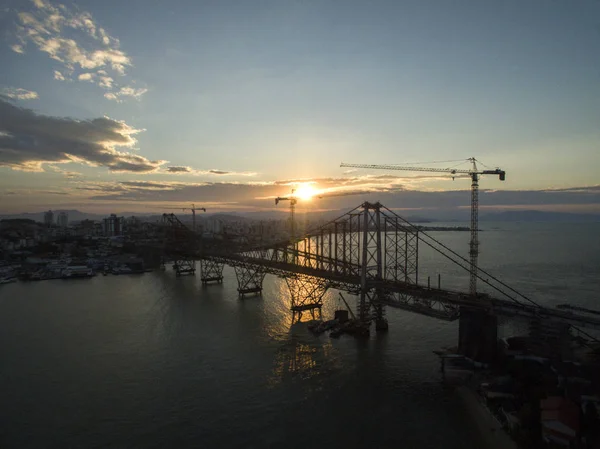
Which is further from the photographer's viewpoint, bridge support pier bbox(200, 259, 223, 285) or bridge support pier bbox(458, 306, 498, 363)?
bridge support pier bbox(200, 259, 223, 285)

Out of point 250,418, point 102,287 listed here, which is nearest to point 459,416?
point 250,418

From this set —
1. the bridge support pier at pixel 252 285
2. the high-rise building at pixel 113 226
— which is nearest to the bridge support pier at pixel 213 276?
the bridge support pier at pixel 252 285

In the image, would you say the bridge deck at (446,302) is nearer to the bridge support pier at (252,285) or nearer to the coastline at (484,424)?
the coastline at (484,424)

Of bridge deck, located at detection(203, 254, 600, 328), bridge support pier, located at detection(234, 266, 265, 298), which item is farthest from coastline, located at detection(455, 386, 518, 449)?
bridge support pier, located at detection(234, 266, 265, 298)

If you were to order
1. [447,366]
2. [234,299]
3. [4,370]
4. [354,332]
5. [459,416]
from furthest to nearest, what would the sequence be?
[234,299], [354,332], [4,370], [447,366], [459,416]

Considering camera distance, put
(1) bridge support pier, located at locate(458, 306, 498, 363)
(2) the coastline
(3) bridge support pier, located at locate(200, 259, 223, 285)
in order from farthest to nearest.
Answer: (3) bridge support pier, located at locate(200, 259, 223, 285), (1) bridge support pier, located at locate(458, 306, 498, 363), (2) the coastline

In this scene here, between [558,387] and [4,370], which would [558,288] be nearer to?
[558,387]

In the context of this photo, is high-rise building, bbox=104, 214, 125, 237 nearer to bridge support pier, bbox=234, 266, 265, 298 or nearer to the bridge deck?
bridge support pier, bbox=234, 266, 265, 298
